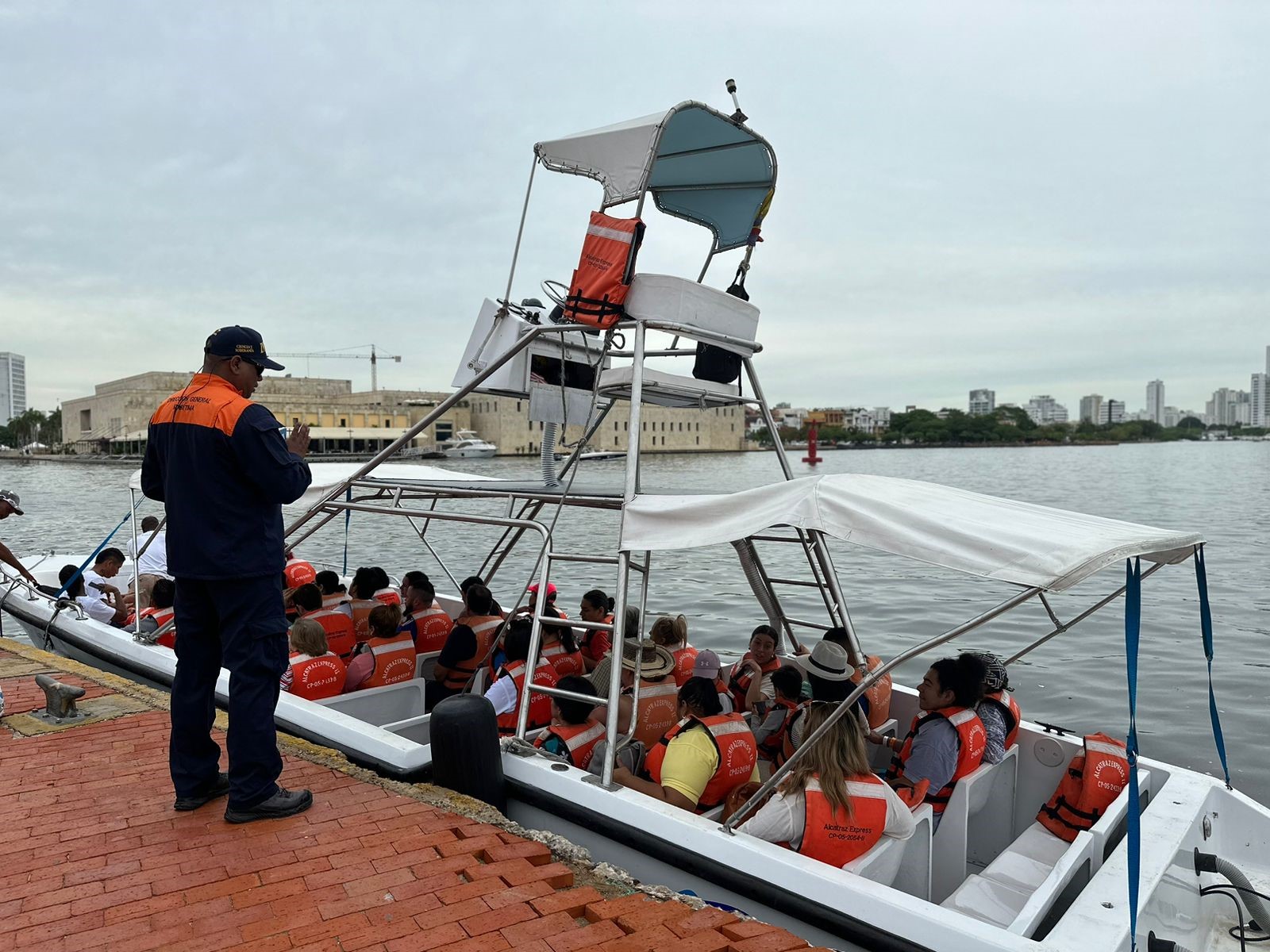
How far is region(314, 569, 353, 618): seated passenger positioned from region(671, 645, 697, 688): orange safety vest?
2702 millimetres

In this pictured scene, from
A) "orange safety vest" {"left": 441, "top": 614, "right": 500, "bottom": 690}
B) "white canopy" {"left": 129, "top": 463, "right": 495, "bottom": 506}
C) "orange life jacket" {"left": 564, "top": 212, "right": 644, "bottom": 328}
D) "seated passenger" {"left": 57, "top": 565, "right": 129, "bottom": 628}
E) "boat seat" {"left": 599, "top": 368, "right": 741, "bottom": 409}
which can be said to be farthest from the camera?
"seated passenger" {"left": 57, "top": 565, "right": 129, "bottom": 628}

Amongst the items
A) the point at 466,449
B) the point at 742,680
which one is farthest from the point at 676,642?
the point at 466,449

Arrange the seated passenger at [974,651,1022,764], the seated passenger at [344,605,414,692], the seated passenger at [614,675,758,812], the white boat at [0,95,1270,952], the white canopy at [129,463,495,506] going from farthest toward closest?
1. the seated passenger at [344,605,414,692]
2. the white canopy at [129,463,495,506]
3. the seated passenger at [974,651,1022,764]
4. the seated passenger at [614,675,758,812]
5. the white boat at [0,95,1270,952]

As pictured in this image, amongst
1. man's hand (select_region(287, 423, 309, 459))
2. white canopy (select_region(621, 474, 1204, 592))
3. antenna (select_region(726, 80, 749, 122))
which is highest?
antenna (select_region(726, 80, 749, 122))

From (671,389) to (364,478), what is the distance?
2.34 metres

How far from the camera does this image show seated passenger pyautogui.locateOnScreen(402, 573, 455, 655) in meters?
7.26

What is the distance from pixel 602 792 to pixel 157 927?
187cm

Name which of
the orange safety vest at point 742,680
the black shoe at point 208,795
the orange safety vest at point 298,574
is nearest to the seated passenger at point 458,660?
the orange safety vest at point 742,680

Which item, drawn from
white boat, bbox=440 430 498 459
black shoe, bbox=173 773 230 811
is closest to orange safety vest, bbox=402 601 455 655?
black shoe, bbox=173 773 230 811

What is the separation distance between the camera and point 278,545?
373 centimetres

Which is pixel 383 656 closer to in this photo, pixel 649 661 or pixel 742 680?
pixel 649 661

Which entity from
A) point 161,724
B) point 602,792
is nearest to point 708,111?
point 602,792

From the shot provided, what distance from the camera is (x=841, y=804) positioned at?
3586 mm

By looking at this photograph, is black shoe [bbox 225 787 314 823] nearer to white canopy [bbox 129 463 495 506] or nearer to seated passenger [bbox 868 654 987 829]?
white canopy [bbox 129 463 495 506]
